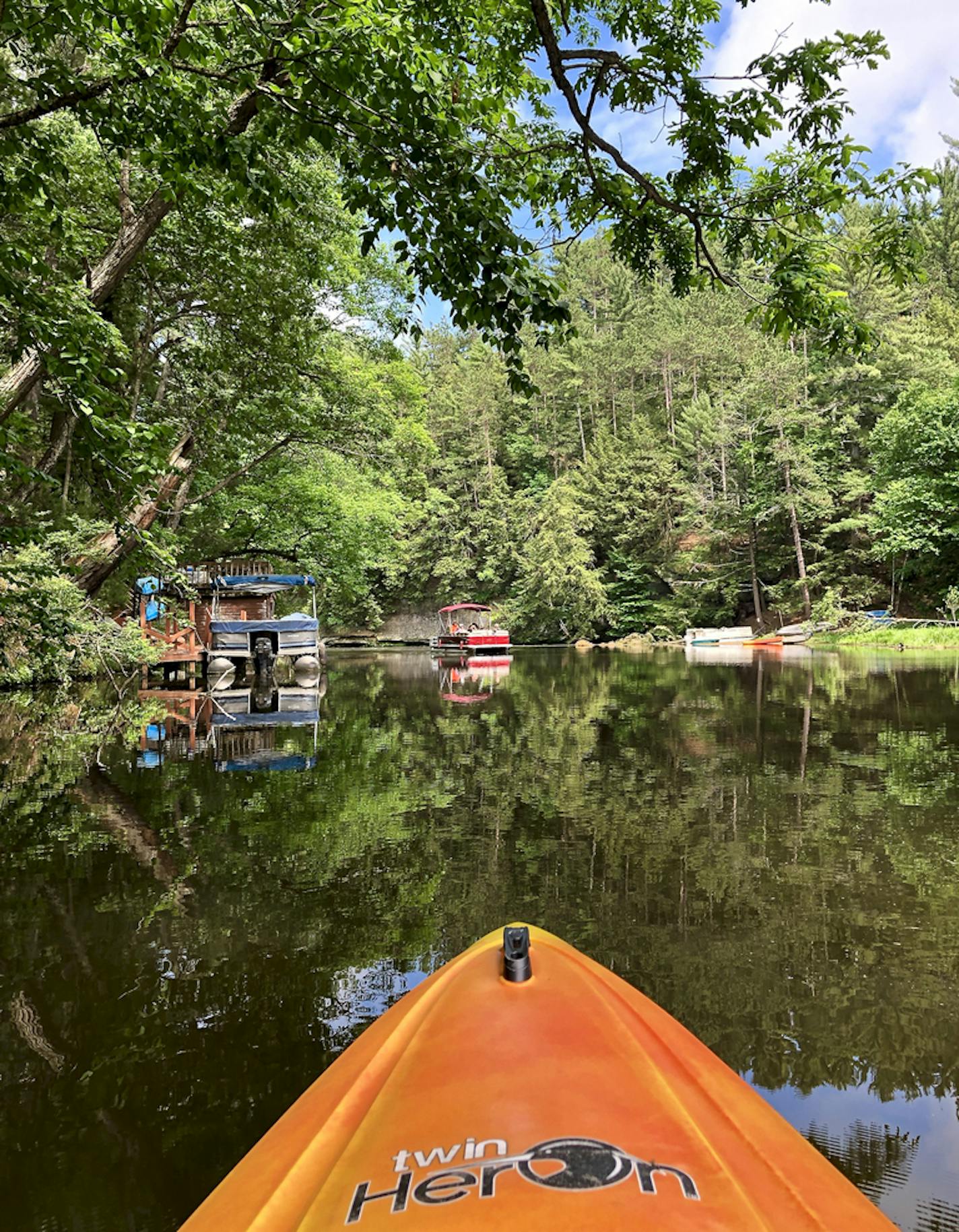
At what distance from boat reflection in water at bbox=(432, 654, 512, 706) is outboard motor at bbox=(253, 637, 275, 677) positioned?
15.5 ft

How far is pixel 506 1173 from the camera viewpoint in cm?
134

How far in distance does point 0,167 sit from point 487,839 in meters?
5.23

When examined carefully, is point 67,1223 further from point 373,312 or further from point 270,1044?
point 373,312

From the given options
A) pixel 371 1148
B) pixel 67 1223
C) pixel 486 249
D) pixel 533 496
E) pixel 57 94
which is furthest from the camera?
pixel 533 496

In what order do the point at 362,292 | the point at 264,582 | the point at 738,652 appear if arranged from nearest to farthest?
1. the point at 362,292
2. the point at 264,582
3. the point at 738,652

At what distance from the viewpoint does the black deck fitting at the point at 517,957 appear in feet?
7.21

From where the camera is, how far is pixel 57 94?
409 cm

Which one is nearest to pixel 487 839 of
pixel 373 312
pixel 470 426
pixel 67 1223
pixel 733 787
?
pixel 733 787

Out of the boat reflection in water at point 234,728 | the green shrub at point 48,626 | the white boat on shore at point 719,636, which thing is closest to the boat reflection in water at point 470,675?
the boat reflection in water at point 234,728

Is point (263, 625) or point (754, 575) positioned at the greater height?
point (754, 575)

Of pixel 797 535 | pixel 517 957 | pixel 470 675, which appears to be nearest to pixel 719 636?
Result: pixel 797 535

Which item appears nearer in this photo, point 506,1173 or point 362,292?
point 506,1173

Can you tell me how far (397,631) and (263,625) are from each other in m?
33.1

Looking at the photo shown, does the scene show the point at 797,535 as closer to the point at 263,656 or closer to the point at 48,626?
the point at 263,656
